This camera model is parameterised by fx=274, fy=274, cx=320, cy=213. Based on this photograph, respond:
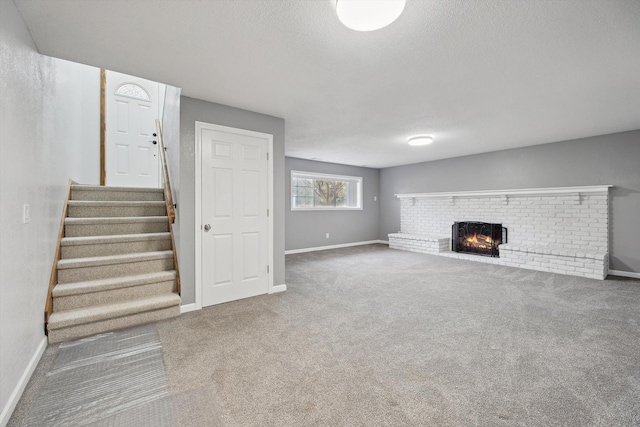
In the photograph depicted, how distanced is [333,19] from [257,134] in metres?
1.93

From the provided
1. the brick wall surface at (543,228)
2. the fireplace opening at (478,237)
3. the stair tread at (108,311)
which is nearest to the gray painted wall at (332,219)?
the brick wall surface at (543,228)

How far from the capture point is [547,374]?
185cm

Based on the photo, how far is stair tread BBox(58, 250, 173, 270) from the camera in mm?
2654

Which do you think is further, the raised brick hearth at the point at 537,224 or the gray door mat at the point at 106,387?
the raised brick hearth at the point at 537,224

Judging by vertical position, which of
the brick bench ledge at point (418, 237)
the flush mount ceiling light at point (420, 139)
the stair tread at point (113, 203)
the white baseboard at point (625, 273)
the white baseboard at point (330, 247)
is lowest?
the white baseboard at point (625, 273)

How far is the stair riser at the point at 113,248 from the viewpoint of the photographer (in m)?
2.83

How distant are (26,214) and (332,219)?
5877mm

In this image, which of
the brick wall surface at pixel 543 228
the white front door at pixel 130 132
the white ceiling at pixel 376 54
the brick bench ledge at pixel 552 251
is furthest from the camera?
the white front door at pixel 130 132

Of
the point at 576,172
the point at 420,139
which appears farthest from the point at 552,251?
the point at 420,139

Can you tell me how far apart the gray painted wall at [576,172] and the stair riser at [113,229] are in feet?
19.9

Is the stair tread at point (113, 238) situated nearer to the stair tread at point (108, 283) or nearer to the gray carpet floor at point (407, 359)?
the stair tread at point (108, 283)

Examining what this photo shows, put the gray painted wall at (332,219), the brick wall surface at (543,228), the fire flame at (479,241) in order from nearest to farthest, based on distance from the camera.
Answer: the brick wall surface at (543,228), the fire flame at (479,241), the gray painted wall at (332,219)

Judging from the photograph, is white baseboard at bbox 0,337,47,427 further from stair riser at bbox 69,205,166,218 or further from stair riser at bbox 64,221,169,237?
stair riser at bbox 69,205,166,218

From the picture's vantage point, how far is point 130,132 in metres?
4.78
